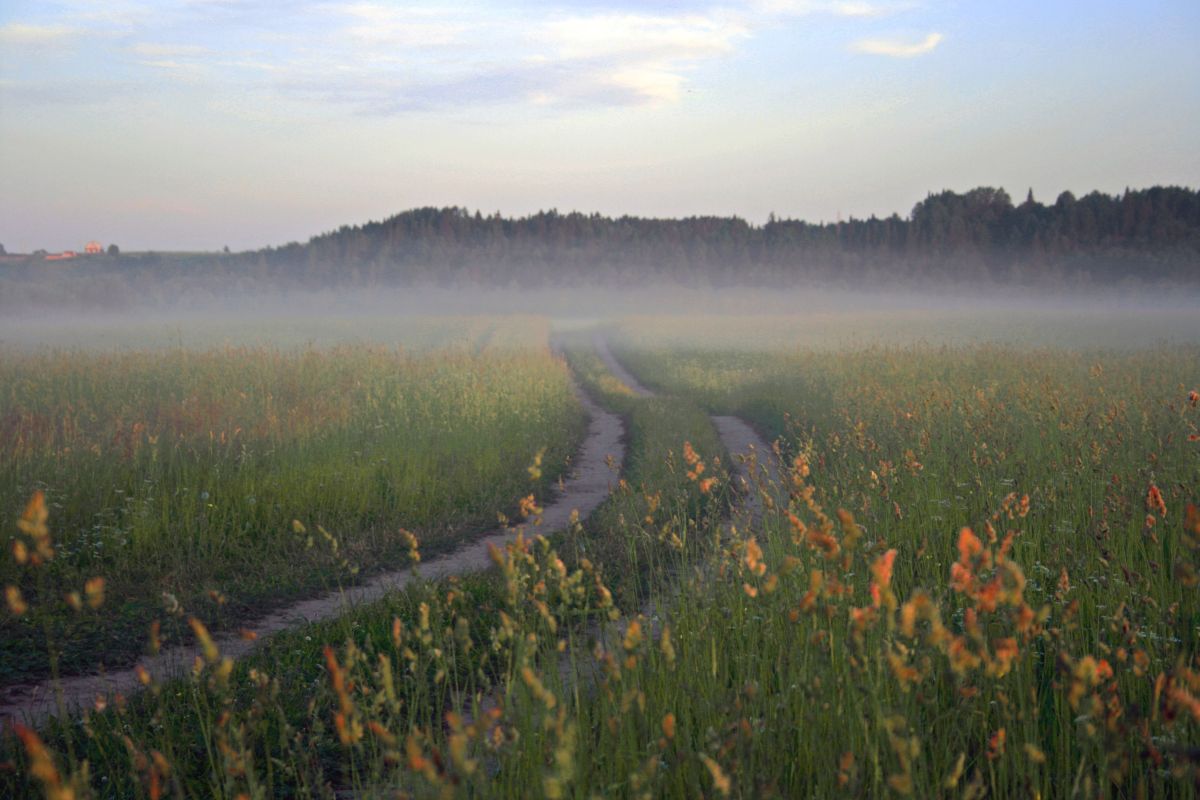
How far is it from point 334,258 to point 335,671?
465 feet

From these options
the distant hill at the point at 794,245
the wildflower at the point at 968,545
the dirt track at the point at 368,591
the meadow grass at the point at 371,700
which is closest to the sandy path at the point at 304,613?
the dirt track at the point at 368,591

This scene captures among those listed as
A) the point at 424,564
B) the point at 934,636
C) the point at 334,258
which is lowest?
the point at 424,564

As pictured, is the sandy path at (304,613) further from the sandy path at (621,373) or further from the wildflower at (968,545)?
the sandy path at (621,373)

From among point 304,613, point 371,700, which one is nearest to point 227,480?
point 304,613

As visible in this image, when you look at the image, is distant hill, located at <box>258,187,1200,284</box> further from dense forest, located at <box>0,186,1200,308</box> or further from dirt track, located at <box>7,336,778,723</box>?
dirt track, located at <box>7,336,778,723</box>

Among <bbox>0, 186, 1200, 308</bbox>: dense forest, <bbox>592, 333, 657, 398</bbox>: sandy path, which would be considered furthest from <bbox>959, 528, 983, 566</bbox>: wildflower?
<bbox>0, 186, 1200, 308</bbox>: dense forest

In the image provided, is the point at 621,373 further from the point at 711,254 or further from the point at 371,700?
the point at 711,254

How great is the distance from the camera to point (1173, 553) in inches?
226

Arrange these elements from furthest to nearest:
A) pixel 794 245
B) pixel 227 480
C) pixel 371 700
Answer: pixel 794 245, pixel 227 480, pixel 371 700

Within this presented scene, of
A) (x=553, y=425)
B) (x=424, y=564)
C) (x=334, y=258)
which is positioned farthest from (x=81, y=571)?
(x=334, y=258)

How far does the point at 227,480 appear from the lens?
33.8 feet

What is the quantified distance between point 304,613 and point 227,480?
3.37 metres

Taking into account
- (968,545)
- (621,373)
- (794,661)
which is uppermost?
(968,545)

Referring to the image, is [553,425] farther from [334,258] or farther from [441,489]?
[334,258]
